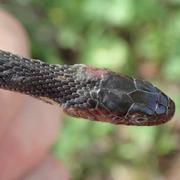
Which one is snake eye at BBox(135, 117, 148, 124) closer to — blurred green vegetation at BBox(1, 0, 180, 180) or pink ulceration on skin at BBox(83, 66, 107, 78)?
pink ulceration on skin at BBox(83, 66, 107, 78)

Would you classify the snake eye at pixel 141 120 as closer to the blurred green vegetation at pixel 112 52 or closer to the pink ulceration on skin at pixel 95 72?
the pink ulceration on skin at pixel 95 72

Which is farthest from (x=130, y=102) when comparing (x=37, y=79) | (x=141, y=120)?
(x=37, y=79)

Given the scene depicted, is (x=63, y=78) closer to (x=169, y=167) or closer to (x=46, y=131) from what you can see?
(x=46, y=131)

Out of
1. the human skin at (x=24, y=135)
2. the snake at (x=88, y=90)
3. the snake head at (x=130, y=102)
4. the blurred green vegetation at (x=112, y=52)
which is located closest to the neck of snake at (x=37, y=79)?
the snake at (x=88, y=90)

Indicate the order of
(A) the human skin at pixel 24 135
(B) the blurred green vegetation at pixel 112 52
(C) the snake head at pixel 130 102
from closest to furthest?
(C) the snake head at pixel 130 102 → (A) the human skin at pixel 24 135 → (B) the blurred green vegetation at pixel 112 52

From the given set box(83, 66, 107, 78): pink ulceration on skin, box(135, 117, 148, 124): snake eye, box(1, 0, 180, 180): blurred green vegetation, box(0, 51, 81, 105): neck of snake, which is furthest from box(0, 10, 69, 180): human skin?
box(1, 0, 180, 180): blurred green vegetation

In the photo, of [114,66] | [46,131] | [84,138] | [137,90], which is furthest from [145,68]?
[137,90]
